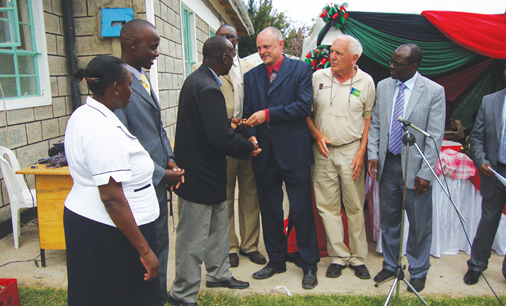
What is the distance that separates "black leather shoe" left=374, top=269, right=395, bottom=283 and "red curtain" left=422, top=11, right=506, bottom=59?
10.7 feet

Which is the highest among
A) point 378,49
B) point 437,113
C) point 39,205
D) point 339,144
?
point 378,49

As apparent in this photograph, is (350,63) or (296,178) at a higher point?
(350,63)

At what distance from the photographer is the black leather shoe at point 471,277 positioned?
329cm

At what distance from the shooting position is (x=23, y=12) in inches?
175

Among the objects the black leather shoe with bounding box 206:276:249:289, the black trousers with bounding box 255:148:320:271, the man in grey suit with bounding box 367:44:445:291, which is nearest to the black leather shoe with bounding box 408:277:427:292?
the man in grey suit with bounding box 367:44:445:291

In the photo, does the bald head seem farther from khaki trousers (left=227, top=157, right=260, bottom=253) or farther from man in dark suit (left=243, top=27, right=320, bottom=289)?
khaki trousers (left=227, top=157, right=260, bottom=253)

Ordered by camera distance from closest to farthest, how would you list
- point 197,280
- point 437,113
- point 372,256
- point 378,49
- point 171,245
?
point 197,280, point 437,113, point 372,256, point 171,245, point 378,49

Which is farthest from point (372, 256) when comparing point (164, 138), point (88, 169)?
point (88, 169)

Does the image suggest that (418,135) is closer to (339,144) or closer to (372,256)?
(339,144)

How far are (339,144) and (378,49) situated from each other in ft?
7.82

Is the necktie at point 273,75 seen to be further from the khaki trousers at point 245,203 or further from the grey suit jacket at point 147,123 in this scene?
the grey suit jacket at point 147,123

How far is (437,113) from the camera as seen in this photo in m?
3.05

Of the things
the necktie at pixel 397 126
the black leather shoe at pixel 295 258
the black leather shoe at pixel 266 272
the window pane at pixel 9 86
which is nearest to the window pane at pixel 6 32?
the window pane at pixel 9 86

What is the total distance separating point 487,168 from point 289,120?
71.7 inches
